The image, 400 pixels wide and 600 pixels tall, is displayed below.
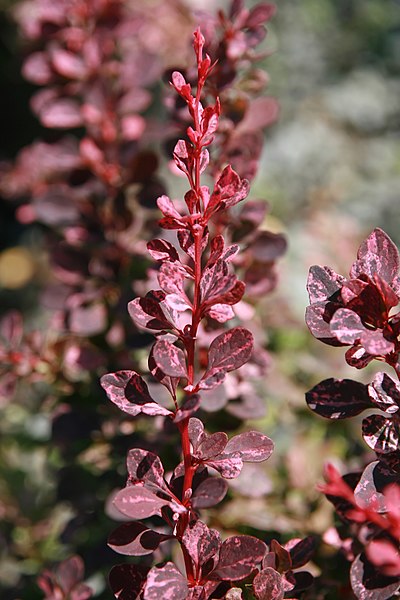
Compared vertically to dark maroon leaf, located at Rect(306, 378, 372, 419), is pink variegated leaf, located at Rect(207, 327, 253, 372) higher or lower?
higher

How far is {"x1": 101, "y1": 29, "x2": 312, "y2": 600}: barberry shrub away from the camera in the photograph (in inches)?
21.8

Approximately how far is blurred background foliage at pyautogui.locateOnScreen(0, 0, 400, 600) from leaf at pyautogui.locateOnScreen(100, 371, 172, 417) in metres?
0.32

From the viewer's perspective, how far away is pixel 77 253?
1.07 metres

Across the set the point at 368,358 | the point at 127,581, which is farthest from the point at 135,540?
A: the point at 368,358

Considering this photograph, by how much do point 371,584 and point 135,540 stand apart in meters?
0.20

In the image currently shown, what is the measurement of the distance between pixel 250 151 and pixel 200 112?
34 cm

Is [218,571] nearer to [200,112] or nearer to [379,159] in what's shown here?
[200,112]

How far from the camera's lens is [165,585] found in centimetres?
55

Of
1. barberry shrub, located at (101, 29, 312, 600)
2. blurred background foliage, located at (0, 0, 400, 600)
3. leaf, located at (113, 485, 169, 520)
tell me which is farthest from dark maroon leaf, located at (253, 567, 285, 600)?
blurred background foliage, located at (0, 0, 400, 600)

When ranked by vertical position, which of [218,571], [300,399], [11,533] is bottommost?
[11,533]

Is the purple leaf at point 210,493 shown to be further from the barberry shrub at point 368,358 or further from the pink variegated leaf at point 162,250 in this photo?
the pink variegated leaf at point 162,250

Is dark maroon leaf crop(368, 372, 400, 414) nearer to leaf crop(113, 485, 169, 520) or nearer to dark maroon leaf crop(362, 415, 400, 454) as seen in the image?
dark maroon leaf crop(362, 415, 400, 454)

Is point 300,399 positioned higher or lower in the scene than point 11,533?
higher

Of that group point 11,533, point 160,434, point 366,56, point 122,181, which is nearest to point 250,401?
point 160,434
